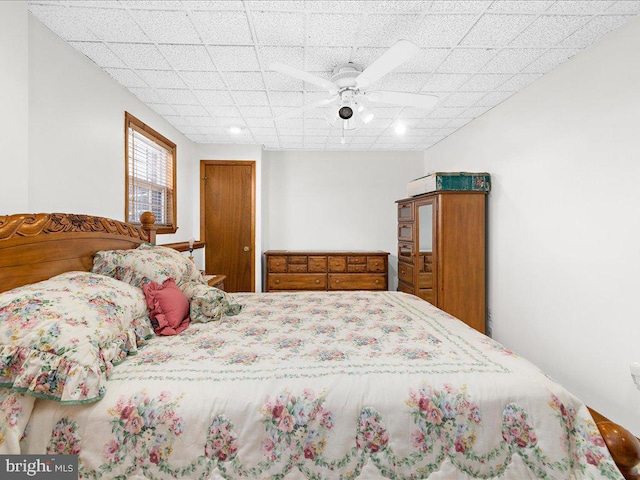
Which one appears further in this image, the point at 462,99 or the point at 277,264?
the point at 277,264

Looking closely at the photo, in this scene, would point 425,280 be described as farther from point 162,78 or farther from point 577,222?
point 162,78

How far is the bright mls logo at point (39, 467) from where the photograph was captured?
3.38ft

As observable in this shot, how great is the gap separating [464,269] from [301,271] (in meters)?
2.04

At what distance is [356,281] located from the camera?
452 cm

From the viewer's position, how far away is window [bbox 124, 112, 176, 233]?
297 centimetres

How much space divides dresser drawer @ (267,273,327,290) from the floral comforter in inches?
126

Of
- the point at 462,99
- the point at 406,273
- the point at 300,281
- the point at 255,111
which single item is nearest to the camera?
the point at 462,99

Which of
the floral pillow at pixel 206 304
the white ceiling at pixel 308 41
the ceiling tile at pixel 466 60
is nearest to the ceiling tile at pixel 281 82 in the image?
the white ceiling at pixel 308 41

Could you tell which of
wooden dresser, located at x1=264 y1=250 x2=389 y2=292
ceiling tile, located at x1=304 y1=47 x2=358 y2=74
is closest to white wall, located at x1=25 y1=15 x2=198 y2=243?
ceiling tile, located at x1=304 y1=47 x2=358 y2=74

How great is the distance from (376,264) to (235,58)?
3.05 meters

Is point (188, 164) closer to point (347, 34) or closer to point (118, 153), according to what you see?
point (118, 153)

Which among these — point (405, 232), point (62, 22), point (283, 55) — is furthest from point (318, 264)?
point (62, 22)

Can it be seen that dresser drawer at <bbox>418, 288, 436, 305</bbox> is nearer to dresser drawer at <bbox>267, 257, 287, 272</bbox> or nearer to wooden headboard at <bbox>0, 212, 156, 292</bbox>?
dresser drawer at <bbox>267, 257, 287, 272</bbox>

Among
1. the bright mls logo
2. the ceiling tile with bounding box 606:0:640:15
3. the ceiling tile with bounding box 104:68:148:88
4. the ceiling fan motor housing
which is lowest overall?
the bright mls logo
